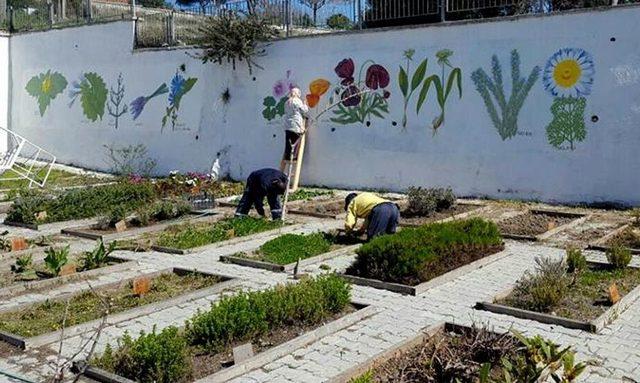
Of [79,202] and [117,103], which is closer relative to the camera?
[79,202]

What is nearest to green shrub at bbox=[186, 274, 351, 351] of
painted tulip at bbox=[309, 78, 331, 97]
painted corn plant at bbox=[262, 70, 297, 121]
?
painted tulip at bbox=[309, 78, 331, 97]

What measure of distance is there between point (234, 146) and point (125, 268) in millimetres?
10026

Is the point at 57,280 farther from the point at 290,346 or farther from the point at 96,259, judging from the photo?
the point at 290,346

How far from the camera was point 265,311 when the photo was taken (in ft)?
20.5

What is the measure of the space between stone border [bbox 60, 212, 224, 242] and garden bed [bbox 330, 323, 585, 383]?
6681 mm

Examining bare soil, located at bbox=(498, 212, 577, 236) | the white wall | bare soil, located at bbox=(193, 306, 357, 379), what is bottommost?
bare soil, located at bbox=(498, 212, 577, 236)

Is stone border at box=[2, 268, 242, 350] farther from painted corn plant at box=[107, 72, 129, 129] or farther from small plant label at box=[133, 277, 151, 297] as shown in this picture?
painted corn plant at box=[107, 72, 129, 129]

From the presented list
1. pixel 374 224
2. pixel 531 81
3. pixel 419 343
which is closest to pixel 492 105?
pixel 531 81

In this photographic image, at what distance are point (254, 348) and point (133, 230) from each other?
6273mm

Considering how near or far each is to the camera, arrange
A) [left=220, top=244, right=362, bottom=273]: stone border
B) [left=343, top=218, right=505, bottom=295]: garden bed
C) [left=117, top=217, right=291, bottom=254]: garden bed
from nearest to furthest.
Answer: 1. [left=343, top=218, right=505, bottom=295]: garden bed
2. [left=220, top=244, right=362, bottom=273]: stone border
3. [left=117, top=217, right=291, bottom=254]: garden bed

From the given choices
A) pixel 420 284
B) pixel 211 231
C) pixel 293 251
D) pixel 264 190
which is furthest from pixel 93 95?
pixel 420 284

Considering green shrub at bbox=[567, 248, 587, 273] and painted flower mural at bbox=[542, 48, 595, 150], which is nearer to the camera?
green shrub at bbox=[567, 248, 587, 273]

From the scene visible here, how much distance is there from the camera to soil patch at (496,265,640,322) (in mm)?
6855

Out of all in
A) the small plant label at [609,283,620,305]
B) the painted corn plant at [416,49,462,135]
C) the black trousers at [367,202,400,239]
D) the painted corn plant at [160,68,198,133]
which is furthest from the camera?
the painted corn plant at [160,68,198,133]
